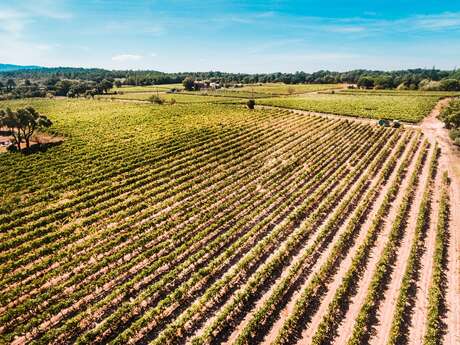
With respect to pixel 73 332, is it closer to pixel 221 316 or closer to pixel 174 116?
pixel 221 316

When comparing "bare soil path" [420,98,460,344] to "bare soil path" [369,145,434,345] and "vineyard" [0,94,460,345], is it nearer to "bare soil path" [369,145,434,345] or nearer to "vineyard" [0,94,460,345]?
"vineyard" [0,94,460,345]

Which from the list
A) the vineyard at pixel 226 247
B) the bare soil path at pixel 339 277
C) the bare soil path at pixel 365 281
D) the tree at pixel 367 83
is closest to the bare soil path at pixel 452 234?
the vineyard at pixel 226 247

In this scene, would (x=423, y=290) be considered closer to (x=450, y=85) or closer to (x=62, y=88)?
(x=450, y=85)

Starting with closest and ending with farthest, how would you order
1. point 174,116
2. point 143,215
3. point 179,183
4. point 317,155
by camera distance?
point 143,215, point 179,183, point 317,155, point 174,116

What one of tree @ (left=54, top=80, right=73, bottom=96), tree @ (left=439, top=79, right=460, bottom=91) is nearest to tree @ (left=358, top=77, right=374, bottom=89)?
tree @ (left=439, top=79, right=460, bottom=91)

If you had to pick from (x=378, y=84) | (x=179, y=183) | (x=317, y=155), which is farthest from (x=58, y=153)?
(x=378, y=84)

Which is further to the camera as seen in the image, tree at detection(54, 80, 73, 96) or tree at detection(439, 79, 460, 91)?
tree at detection(54, 80, 73, 96)

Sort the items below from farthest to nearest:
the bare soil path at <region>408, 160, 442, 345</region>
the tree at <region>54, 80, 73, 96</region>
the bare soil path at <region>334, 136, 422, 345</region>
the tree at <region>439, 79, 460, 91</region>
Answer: the tree at <region>54, 80, 73, 96</region>
the tree at <region>439, 79, 460, 91</region>
the bare soil path at <region>334, 136, 422, 345</region>
the bare soil path at <region>408, 160, 442, 345</region>
